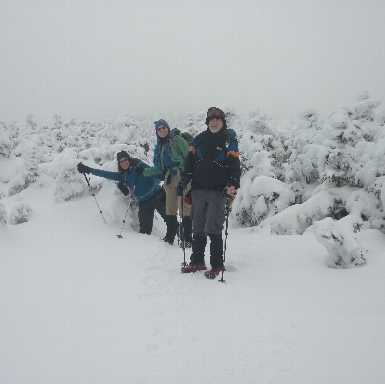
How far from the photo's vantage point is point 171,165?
6980mm

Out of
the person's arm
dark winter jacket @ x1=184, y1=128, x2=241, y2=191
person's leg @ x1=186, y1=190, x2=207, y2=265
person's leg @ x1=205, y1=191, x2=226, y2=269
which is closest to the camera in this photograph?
dark winter jacket @ x1=184, y1=128, x2=241, y2=191

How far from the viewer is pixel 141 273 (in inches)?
191

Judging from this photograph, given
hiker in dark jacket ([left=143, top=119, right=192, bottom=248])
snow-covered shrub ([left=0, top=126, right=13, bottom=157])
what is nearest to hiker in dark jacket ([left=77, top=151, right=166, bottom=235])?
hiker in dark jacket ([left=143, top=119, right=192, bottom=248])

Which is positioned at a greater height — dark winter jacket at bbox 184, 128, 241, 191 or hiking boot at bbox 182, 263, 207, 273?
dark winter jacket at bbox 184, 128, 241, 191

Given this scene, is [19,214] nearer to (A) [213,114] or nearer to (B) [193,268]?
(B) [193,268]

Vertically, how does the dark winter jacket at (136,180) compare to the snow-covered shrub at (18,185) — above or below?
above

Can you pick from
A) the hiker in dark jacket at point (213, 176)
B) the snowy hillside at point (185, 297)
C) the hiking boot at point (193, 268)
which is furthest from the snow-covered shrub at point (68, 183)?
the hiking boot at point (193, 268)

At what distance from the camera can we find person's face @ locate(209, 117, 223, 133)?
16.1 feet

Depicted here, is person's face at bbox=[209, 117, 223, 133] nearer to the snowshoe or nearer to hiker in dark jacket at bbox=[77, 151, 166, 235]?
the snowshoe

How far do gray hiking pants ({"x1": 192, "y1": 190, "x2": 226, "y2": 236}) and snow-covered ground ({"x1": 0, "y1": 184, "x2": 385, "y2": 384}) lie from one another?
0.83 meters

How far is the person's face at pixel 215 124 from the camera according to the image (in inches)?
193

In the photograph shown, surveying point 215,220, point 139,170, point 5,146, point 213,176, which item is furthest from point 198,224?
point 5,146

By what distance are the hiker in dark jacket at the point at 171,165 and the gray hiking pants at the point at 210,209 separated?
1.35m

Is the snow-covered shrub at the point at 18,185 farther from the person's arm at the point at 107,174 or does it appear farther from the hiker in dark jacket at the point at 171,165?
the hiker in dark jacket at the point at 171,165
